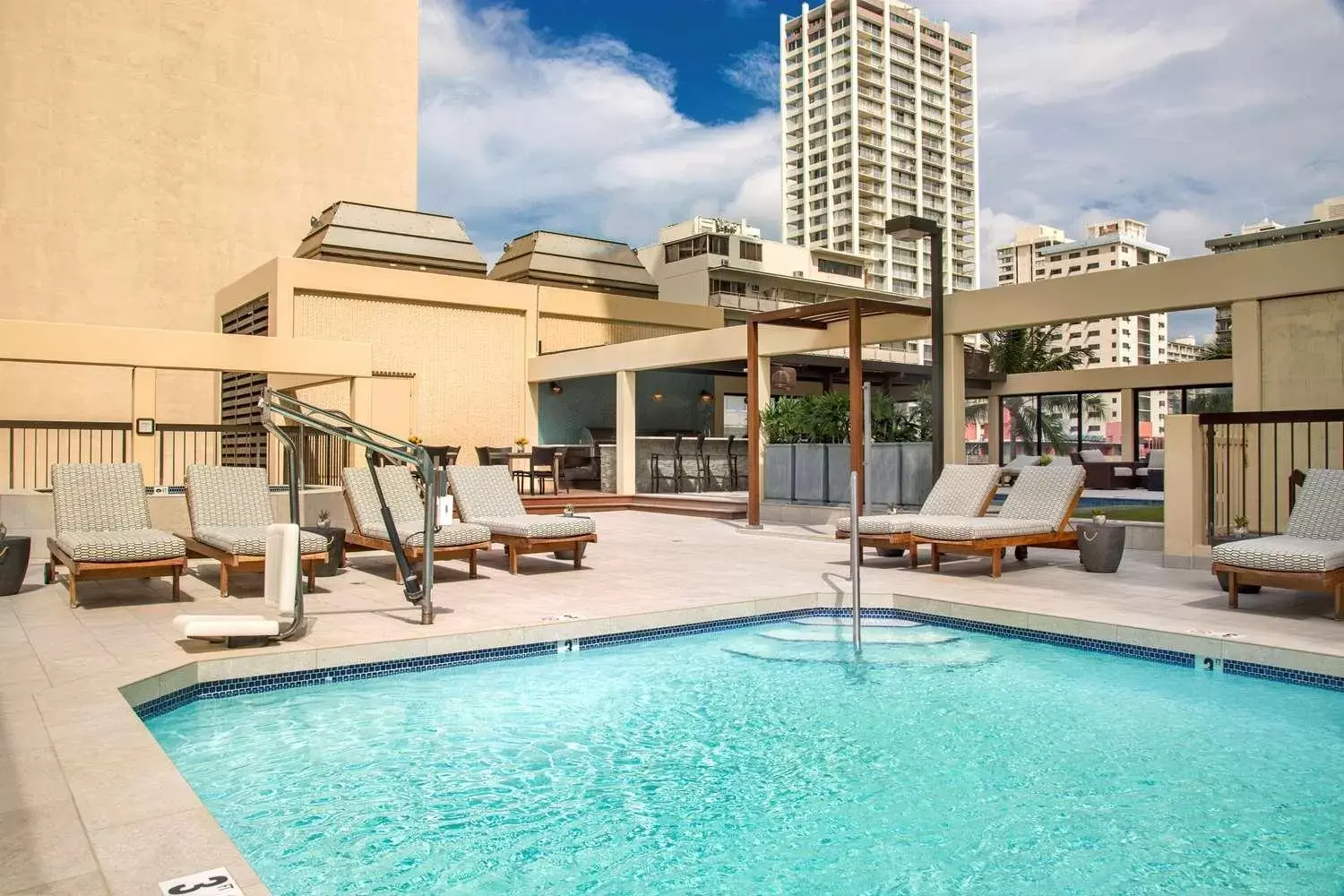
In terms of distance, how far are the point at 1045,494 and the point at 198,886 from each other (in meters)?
7.84

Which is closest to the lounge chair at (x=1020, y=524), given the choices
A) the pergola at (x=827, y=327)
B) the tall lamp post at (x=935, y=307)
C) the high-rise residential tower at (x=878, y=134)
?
the tall lamp post at (x=935, y=307)

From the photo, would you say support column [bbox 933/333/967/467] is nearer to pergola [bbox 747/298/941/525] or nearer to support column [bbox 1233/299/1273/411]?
pergola [bbox 747/298/941/525]

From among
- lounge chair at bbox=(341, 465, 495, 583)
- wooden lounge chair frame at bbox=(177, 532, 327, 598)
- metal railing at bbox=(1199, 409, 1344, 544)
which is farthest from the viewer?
metal railing at bbox=(1199, 409, 1344, 544)

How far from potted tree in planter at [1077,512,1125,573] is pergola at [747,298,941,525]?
2.77 metres

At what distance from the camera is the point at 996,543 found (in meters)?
7.91

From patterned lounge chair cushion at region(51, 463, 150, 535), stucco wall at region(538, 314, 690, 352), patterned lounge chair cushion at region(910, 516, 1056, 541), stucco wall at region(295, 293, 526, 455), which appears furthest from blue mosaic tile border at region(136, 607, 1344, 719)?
stucco wall at region(538, 314, 690, 352)

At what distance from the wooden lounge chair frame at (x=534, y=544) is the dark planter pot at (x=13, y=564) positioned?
11.5ft

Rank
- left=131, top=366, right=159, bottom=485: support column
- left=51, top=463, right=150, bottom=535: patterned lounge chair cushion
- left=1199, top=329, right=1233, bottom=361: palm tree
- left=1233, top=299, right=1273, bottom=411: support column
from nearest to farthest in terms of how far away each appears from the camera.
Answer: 1. left=51, top=463, right=150, bottom=535: patterned lounge chair cushion
2. left=1233, top=299, right=1273, bottom=411: support column
3. left=131, top=366, right=159, bottom=485: support column
4. left=1199, top=329, right=1233, bottom=361: palm tree

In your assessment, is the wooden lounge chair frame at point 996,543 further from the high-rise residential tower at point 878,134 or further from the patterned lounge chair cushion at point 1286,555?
the high-rise residential tower at point 878,134

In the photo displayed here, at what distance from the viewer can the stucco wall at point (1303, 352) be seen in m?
9.01

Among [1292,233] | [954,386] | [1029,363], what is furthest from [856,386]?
[1292,233]

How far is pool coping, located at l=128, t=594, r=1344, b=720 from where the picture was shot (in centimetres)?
488

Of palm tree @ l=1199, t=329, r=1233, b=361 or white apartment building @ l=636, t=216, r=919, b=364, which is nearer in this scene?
palm tree @ l=1199, t=329, r=1233, b=361

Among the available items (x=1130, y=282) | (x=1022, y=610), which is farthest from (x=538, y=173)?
(x=1022, y=610)
